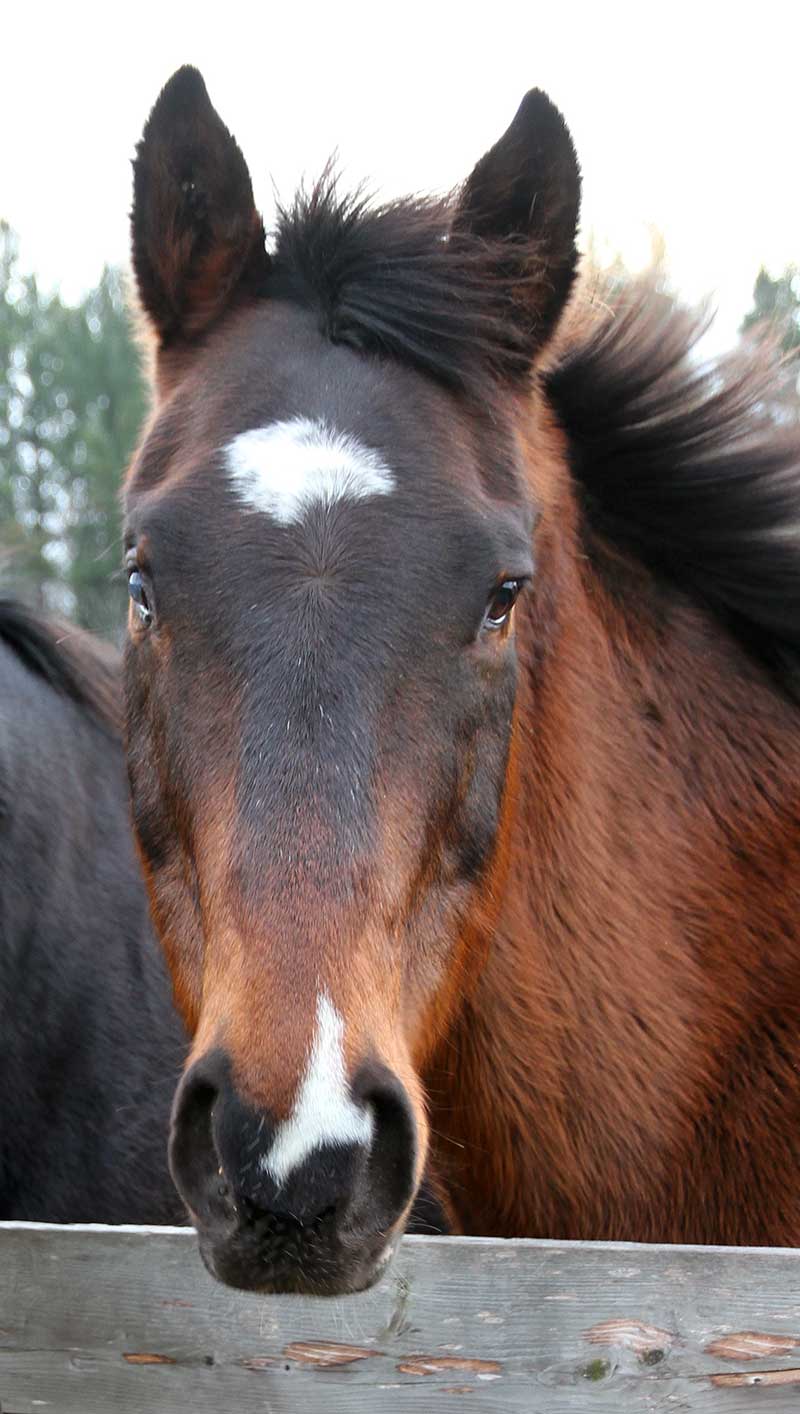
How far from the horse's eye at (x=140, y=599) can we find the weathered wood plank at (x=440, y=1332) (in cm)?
107

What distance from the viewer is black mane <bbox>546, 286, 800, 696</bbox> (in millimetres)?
3152

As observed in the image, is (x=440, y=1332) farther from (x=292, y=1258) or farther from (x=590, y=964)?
(x=590, y=964)

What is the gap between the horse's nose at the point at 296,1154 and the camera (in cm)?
179

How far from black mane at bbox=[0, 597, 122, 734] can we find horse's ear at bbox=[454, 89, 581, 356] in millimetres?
2214

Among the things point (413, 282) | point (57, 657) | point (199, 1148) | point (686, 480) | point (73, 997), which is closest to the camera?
point (199, 1148)

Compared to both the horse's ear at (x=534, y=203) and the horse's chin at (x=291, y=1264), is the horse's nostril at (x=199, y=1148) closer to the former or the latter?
the horse's chin at (x=291, y=1264)

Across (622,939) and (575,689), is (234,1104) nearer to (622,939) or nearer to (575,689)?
(622,939)

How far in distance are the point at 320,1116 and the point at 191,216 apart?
6.34ft

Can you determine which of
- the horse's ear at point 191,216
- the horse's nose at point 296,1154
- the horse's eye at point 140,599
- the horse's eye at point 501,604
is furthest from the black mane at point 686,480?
the horse's nose at point 296,1154

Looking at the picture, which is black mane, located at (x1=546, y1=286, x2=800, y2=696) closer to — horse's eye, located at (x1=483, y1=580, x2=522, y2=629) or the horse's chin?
horse's eye, located at (x1=483, y1=580, x2=522, y2=629)

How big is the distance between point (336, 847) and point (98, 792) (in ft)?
8.22

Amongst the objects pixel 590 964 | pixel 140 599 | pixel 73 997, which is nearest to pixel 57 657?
pixel 73 997

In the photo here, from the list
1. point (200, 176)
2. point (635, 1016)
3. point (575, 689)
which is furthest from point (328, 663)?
point (200, 176)

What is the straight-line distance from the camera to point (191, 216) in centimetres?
287
